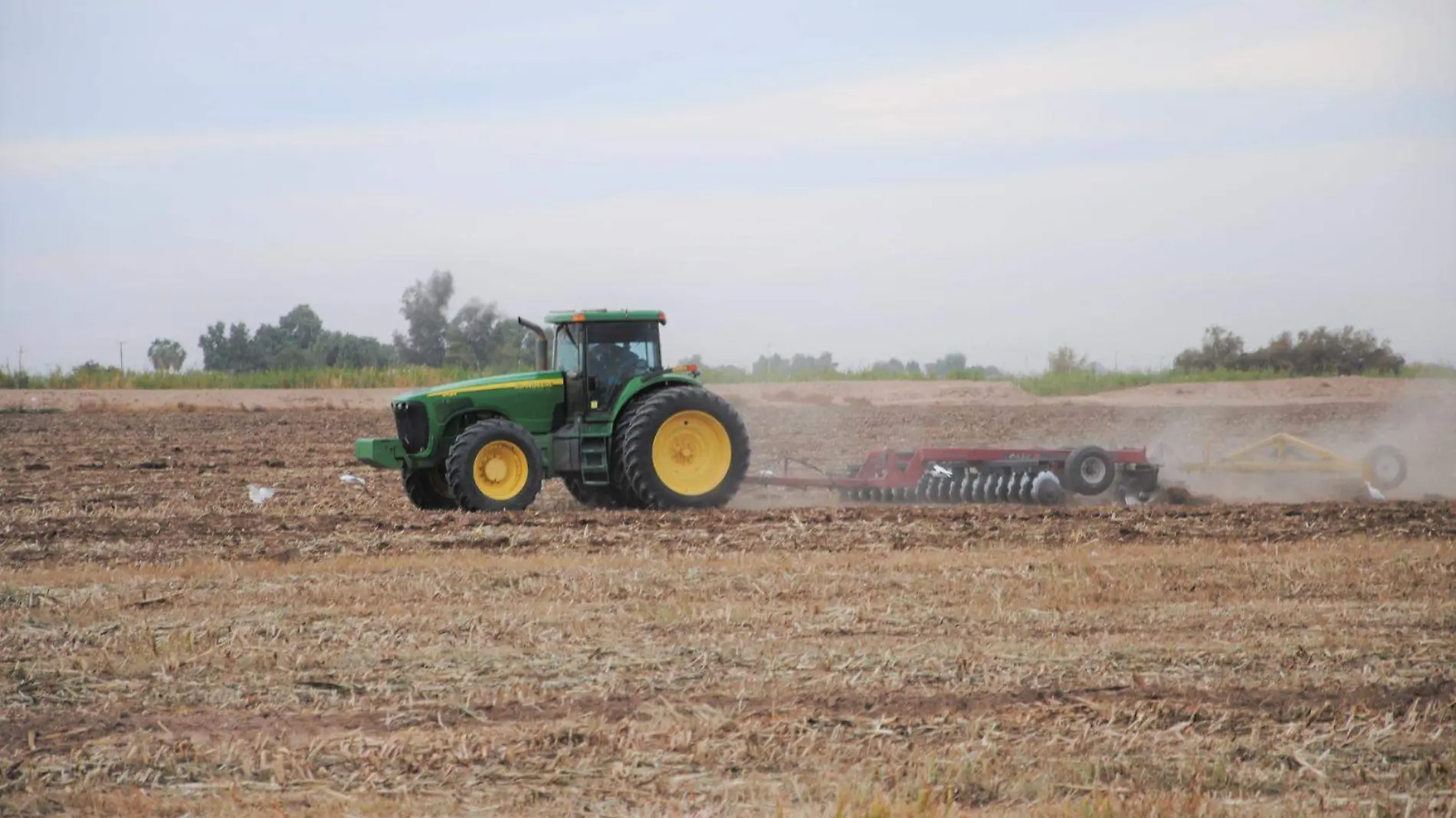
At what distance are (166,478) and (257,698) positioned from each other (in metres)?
13.3

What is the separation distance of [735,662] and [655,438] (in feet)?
23.4

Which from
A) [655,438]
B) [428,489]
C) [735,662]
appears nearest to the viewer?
[735,662]

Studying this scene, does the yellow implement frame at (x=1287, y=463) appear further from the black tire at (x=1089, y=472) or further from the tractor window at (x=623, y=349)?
the tractor window at (x=623, y=349)

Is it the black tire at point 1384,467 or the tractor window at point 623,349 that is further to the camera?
the black tire at point 1384,467

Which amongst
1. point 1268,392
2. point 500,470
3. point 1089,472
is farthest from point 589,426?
point 1268,392

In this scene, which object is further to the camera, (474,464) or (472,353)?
(472,353)

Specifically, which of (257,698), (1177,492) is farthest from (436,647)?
(1177,492)

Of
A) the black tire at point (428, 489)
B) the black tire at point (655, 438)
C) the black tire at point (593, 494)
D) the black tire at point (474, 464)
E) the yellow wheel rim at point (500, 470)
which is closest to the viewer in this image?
the black tire at point (474, 464)

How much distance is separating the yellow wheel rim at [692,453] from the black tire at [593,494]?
30.7 inches

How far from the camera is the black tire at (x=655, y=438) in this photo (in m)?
14.4

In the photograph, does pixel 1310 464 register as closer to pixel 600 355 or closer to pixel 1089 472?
pixel 1089 472

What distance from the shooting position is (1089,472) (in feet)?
51.4

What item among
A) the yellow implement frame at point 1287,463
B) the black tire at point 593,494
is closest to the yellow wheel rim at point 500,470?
the black tire at point 593,494

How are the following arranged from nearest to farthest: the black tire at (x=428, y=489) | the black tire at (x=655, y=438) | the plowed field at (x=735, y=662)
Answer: the plowed field at (x=735, y=662)
the black tire at (x=655, y=438)
the black tire at (x=428, y=489)
